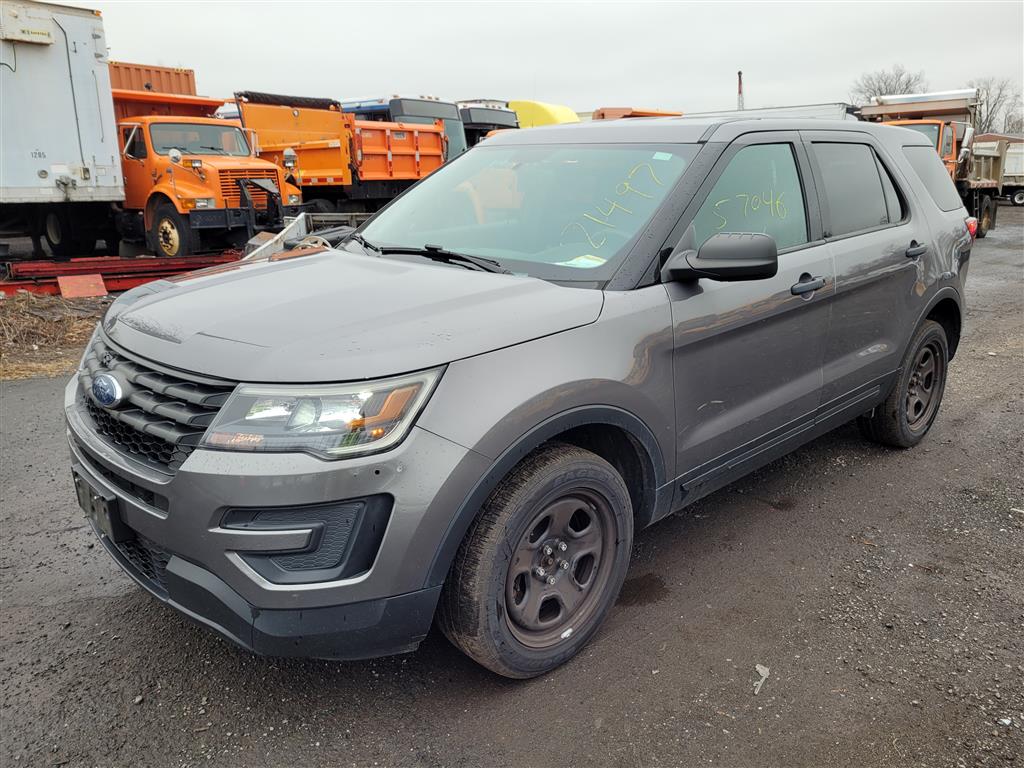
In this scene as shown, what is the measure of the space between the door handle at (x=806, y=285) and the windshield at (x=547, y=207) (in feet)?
2.48

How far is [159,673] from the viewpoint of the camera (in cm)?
280

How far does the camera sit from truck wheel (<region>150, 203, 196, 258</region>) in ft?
40.0

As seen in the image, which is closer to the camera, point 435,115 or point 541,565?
point 541,565

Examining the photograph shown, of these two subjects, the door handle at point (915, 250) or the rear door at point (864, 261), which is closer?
the rear door at point (864, 261)

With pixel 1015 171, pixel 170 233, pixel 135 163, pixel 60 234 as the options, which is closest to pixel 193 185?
pixel 170 233

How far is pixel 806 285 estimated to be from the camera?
11.5ft

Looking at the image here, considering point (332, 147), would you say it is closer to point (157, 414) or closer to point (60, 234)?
point (60, 234)

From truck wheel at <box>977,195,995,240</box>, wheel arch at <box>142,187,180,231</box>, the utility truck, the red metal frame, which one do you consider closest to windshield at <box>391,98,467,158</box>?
wheel arch at <box>142,187,180,231</box>

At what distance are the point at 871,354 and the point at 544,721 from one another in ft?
8.57

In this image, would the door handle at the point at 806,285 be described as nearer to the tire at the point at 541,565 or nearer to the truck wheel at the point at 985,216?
the tire at the point at 541,565

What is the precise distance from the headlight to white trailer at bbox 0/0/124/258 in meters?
10.9

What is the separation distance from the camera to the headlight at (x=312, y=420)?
2.20 m

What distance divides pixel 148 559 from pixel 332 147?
46.0ft

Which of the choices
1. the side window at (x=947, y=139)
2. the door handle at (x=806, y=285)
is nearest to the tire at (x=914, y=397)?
the door handle at (x=806, y=285)
